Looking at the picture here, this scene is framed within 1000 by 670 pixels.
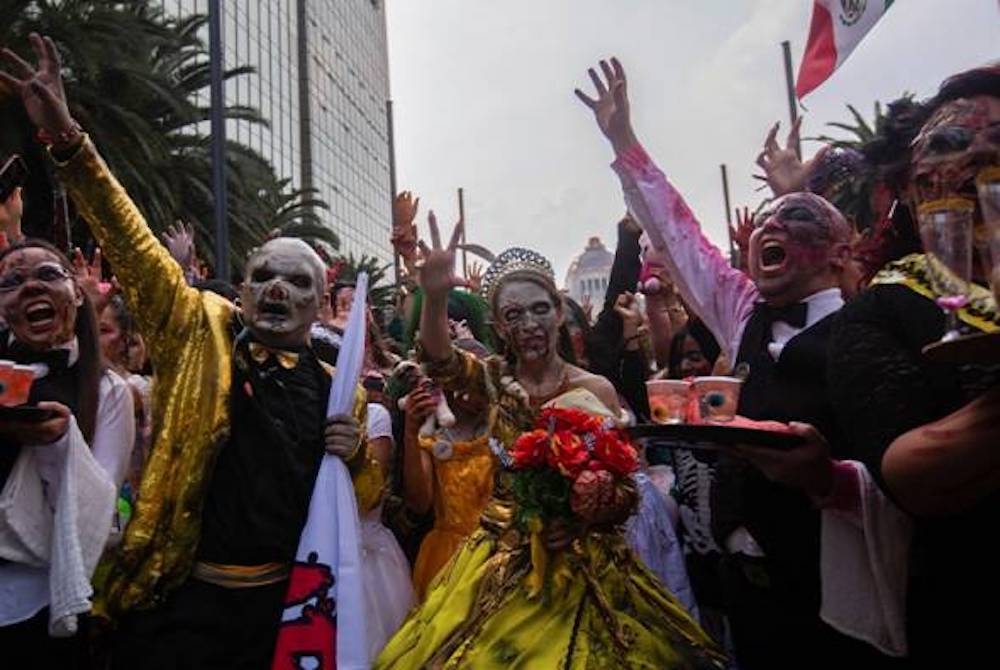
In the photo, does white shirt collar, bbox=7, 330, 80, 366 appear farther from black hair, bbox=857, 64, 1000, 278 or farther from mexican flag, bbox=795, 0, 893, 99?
mexican flag, bbox=795, 0, 893, 99

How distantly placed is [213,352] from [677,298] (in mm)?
3256

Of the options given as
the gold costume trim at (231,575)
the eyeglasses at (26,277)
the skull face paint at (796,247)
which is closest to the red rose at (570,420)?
the skull face paint at (796,247)

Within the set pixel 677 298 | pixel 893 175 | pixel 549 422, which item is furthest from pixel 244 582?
pixel 677 298

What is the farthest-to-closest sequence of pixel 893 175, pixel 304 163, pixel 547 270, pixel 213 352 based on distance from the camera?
1. pixel 304 163
2. pixel 547 270
3. pixel 213 352
4. pixel 893 175

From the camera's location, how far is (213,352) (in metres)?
3.35

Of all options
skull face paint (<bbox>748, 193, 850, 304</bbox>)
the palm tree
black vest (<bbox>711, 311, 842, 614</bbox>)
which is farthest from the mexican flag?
the palm tree

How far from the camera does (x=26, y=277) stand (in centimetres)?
329

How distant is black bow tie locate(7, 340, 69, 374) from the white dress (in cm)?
138

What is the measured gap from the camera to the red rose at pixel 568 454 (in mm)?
3002

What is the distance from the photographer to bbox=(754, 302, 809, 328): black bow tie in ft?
9.04

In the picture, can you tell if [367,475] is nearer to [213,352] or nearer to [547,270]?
[213,352]

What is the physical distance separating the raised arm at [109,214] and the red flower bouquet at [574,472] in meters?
1.44

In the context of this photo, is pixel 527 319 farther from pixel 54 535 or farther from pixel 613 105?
pixel 54 535

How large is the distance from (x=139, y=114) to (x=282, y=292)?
13.7 metres
